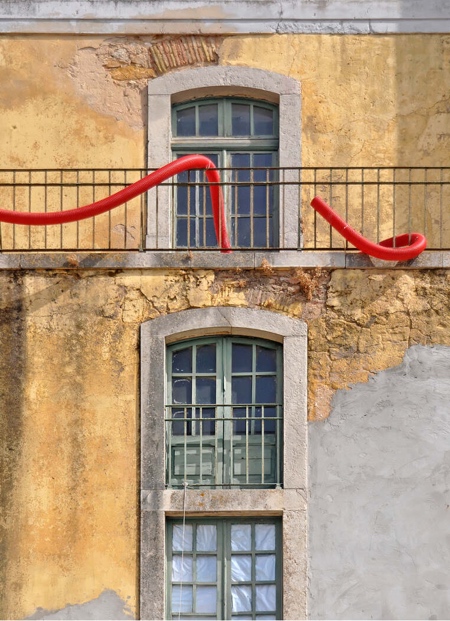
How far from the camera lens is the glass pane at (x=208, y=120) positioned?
1928 cm

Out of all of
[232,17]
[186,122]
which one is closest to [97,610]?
[186,122]

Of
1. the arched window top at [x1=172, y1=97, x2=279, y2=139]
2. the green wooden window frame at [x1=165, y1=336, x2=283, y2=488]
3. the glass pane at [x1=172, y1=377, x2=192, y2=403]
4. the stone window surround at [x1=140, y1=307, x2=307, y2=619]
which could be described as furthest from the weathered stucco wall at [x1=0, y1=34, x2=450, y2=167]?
the glass pane at [x1=172, y1=377, x2=192, y2=403]

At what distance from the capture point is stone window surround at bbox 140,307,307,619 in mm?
17781

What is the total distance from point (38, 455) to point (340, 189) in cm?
398

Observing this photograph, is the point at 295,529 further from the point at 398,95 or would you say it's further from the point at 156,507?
the point at 398,95

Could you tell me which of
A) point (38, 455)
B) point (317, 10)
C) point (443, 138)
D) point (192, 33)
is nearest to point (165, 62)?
point (192, 33)

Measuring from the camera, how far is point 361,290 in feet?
60.1

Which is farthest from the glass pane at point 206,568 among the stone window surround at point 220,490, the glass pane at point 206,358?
the glass pane at point 206,358

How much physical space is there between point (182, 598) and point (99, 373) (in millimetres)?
2251

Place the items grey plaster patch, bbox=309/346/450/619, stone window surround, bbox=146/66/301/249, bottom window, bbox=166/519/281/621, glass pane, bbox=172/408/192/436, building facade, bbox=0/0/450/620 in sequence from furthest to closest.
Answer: stone window surround, bbox=146/66/301/249, glass pane, bbox=172/408/192/436, bottom window, bbox=166/519/281/621, building facade, bbox=0/0/450/620, grey plaster patch, bbox=309/346/450/619

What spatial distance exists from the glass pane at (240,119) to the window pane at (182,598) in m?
4.58

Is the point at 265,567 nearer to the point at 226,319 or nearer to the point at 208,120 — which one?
the point at 226,319

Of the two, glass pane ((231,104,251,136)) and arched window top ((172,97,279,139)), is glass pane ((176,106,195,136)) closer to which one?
arched window top ((172,97,279,139))

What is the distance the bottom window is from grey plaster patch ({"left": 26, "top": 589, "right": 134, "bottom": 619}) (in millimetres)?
476
